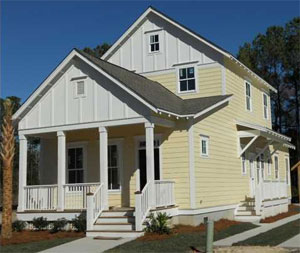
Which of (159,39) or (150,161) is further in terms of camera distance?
(159,39)

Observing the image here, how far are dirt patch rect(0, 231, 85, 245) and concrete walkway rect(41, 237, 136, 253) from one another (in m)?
1.04

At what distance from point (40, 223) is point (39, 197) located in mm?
1341

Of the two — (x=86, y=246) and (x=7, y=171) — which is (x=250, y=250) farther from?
(x=7, y=171)

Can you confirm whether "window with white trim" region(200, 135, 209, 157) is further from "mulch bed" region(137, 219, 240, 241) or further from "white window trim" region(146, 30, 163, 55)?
"white window trim" region(146, 30, 163, 55)

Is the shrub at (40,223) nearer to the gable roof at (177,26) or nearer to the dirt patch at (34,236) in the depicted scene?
the dirt patch at (34,236)

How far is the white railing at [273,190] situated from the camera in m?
21.9

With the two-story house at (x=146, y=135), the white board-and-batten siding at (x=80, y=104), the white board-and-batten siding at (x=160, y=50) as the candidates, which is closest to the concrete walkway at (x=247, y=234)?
the two-story house at (x=146, y=135)

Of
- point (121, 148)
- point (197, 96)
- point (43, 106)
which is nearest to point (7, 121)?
point (43, 106)

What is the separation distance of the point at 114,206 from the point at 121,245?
5841 mm

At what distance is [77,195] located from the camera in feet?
59.0

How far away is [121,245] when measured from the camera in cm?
1351

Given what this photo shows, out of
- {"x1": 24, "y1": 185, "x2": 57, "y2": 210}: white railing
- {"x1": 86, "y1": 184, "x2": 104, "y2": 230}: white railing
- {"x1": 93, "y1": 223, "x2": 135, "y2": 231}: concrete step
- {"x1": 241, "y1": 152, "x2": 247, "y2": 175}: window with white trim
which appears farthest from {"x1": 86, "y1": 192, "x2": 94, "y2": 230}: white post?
{"x1": 241, "y1": 152, "x2": 247, "y2": 175}: window with white trim

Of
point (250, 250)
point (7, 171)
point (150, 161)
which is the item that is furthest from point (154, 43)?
point (250, 250)

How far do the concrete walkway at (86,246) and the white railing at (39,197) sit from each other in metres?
3.60
